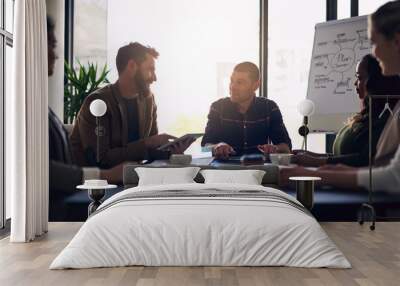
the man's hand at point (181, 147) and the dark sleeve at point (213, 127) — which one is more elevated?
the dark sleeve at point (213, 127)

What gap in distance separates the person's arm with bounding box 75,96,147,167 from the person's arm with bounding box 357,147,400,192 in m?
2.75

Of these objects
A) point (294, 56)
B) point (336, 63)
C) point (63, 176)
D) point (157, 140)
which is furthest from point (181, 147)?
point (336, 63)

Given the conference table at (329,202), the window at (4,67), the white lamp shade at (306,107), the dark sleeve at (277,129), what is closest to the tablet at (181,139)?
the conference table at (329,202)

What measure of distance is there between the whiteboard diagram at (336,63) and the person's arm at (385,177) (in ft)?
2.64

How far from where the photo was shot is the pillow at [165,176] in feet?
22.2

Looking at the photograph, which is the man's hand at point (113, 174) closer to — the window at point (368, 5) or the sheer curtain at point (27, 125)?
the sheer curtain at point (27, 125)

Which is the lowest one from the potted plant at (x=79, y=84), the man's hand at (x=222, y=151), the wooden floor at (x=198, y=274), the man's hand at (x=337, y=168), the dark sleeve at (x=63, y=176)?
the wooden floor at (x=198, y=274)

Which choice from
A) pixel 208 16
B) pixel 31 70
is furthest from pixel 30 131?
pixel 208 16

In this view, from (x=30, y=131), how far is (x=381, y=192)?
429 centimetres

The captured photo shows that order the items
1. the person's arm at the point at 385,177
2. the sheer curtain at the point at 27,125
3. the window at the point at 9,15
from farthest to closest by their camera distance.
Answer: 1. the person's arm at the point at 385,177
2. the window at the point at 9,15
3. the sheer curtain at the point at 27,125

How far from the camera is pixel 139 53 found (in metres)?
7.43

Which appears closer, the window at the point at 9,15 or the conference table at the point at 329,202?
the window at the point at 9,15

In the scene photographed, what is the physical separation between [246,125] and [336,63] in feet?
4.63

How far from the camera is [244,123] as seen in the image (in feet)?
24.3
